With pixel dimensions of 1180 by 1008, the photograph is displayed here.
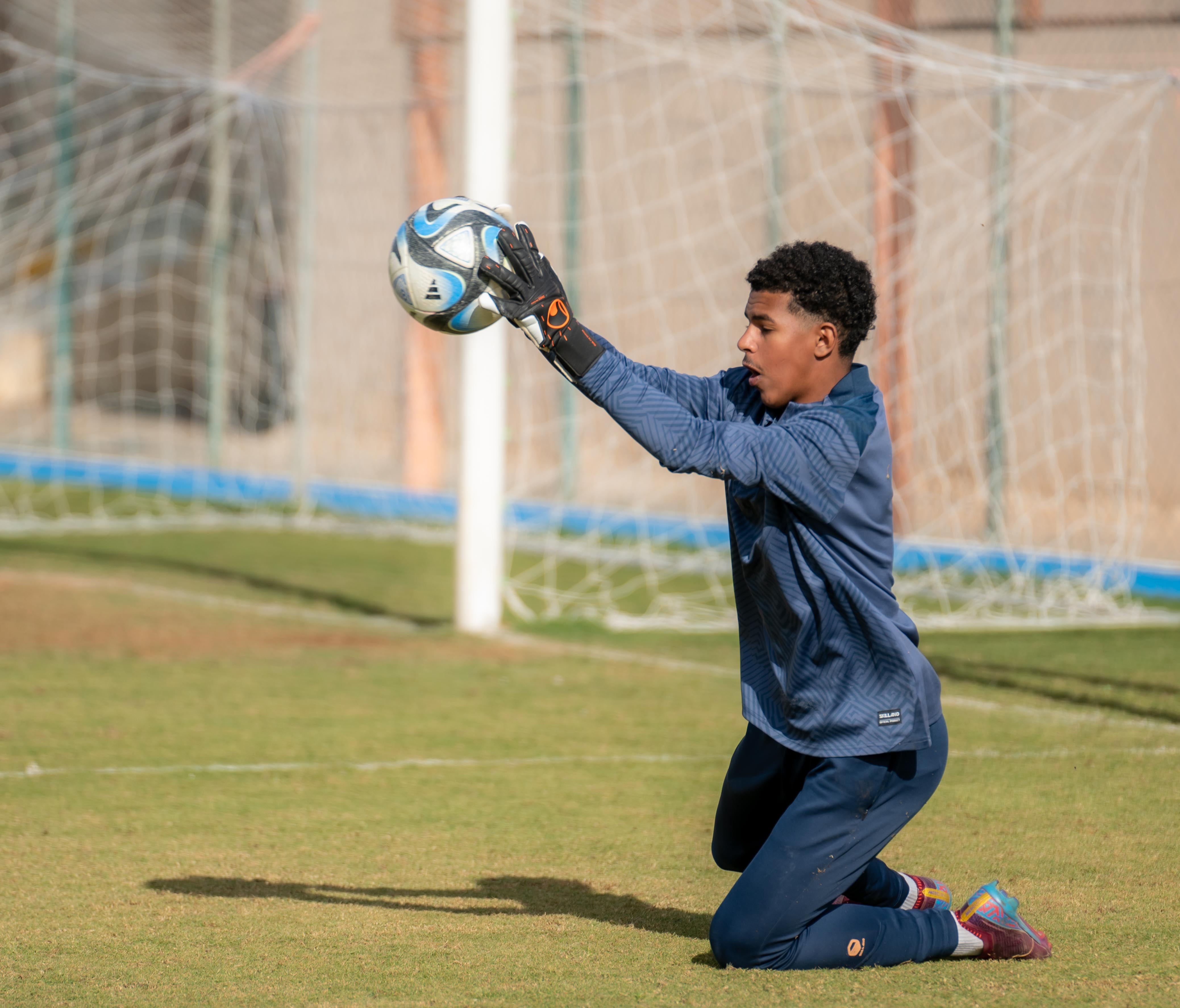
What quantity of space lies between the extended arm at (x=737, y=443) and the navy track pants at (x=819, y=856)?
59cm

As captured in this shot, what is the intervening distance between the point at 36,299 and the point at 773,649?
15.8m

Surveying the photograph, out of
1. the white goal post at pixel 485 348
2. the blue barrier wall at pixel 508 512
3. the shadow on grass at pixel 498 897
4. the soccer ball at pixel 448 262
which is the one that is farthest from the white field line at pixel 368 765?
the blue barrier wall at pixel 508 512

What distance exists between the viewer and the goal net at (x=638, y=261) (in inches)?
388

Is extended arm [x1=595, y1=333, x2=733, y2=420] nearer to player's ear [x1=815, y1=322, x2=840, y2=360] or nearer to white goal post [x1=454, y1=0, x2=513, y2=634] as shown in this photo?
player's ear [x1=815, y1=322, x2=840, y2=360]

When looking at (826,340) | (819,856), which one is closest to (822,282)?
(826,340)

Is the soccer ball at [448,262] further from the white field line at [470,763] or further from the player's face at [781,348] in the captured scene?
the white field line at [470,763]

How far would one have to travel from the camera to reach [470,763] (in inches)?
227

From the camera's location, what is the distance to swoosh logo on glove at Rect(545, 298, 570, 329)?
3330 millimetres

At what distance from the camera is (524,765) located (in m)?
5.71

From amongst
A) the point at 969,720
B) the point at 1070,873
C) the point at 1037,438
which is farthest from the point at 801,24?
the point at 1070,873

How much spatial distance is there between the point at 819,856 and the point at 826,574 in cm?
61

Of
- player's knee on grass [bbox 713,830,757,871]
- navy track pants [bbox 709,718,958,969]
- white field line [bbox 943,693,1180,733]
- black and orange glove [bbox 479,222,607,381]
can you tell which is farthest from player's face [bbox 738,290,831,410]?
white field line [bbox 943,693,1180,733]

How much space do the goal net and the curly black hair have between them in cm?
532

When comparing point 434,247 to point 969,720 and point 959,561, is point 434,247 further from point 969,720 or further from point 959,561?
point 959,561
